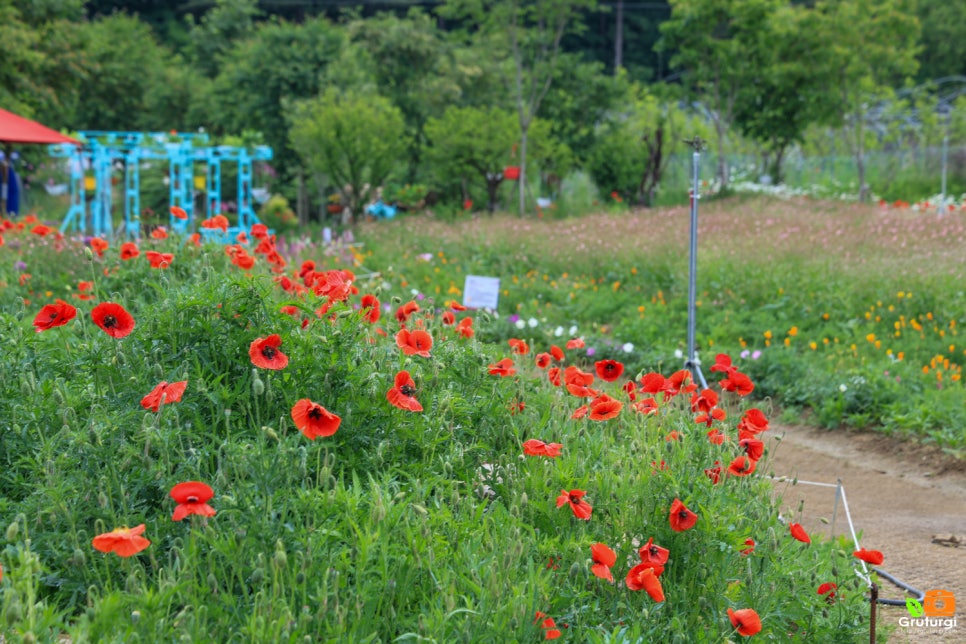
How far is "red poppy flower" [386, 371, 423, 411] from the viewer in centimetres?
265

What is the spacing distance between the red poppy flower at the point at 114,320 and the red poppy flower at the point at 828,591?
7.40 ft

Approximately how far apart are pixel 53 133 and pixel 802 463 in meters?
10.8

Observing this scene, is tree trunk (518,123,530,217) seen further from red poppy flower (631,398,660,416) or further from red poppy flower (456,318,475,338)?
red poppy flower (631,398,660,416)

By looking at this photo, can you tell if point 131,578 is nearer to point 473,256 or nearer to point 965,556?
point 965,556

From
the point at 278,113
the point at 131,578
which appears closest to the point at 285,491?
the point at 131,578

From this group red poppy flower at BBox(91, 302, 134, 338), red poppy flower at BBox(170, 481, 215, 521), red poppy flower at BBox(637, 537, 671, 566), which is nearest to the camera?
red poppy flower at BBox(170, 481, 215, 521)

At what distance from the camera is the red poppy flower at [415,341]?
2.98 m

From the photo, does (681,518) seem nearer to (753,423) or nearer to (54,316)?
(753,423)

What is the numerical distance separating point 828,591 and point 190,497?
2008mm

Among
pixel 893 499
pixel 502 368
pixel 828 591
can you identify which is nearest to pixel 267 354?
pixel 502 368

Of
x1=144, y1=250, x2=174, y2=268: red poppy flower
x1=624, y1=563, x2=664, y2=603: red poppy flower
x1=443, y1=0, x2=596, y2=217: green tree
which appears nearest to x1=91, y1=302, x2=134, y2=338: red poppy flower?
x1=144, y1=250, x2=174, y2=268: red poppy flower

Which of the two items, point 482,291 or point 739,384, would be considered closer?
point 739,384

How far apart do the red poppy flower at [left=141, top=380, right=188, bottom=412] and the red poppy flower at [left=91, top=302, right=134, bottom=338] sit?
10.6 inches

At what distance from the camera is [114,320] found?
2.68m
